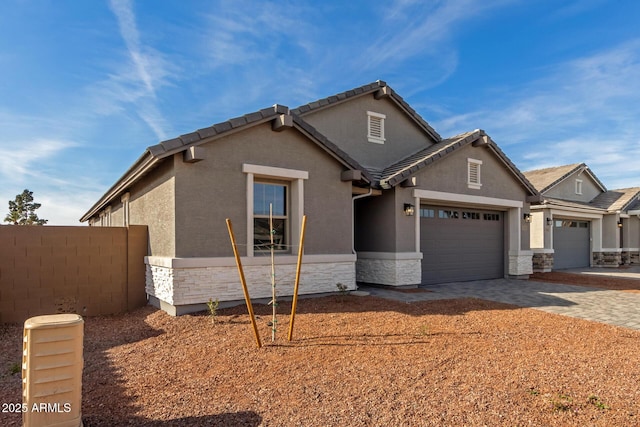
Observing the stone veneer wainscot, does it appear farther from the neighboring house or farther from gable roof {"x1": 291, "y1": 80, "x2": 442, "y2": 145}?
gable roof {"x1": 291, "y1": 80, "x2": 442, "y2": 145}

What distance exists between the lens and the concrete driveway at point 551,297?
27.1 feet

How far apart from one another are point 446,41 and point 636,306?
31.2 feet

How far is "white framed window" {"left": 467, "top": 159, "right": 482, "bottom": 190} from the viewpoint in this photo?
13.2 m

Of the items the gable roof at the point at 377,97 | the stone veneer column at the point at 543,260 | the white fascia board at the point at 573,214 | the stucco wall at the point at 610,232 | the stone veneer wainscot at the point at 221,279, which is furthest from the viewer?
the stucco wall at the point at 610,232

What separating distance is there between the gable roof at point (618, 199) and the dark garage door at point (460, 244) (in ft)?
37.9

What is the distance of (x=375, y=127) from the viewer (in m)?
13.8

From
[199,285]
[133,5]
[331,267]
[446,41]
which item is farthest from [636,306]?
[133,5]

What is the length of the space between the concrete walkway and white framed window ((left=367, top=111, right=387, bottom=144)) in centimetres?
540

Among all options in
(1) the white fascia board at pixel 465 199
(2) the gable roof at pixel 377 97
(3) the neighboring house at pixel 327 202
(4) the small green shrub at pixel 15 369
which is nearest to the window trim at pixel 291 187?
(3) the neighboring house at pixel 327 202

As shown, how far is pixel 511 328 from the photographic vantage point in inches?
268

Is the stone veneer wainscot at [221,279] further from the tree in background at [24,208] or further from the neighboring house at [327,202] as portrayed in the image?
the tree in background at [24,208]

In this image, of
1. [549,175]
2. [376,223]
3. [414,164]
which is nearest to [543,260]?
[549,175]

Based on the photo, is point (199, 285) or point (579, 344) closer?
point (579, 344)

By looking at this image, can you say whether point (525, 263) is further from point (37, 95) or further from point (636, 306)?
point (37, 95)
